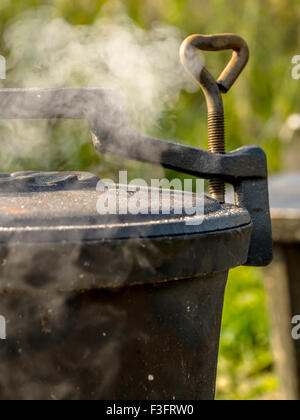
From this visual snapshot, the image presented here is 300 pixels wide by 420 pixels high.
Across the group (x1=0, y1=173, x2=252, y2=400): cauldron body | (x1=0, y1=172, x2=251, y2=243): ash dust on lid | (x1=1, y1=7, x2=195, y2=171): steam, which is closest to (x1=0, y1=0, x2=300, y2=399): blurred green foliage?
(x1=1, y1=7, x2=195, y2=171): steam

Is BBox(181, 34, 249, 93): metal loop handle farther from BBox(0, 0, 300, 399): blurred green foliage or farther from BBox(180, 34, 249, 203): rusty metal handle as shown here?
BBox(0, 0, 300, 399): blurred green foliage

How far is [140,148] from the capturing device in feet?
4.38

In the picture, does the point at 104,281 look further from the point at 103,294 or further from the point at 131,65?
the point at 131,65

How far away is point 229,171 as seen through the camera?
1.41 metres

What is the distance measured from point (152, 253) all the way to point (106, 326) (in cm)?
18

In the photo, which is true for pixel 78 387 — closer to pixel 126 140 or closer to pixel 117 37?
pixel 126 140

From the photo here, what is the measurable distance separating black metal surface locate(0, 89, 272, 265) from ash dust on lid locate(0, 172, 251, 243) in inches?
3.4

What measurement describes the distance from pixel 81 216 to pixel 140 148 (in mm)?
295

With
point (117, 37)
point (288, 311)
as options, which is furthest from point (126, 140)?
point (288, 311)

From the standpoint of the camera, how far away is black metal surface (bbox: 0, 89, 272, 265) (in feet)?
4.25

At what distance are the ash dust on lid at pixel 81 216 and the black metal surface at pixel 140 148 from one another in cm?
9

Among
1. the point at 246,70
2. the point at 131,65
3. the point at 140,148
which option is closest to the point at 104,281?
the point at 140,148

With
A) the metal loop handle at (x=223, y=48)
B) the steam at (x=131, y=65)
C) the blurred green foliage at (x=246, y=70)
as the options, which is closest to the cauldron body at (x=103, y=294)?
the metal loop handle at (x=223, y=48)

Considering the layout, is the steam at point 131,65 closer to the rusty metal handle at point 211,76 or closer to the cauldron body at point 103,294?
the rusty metal handle at point 211,76
